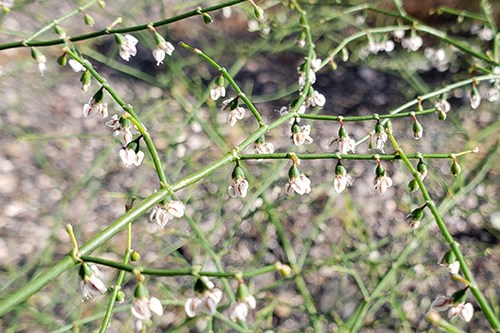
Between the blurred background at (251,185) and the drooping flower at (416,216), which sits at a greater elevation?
the drooping flower at (416,216)

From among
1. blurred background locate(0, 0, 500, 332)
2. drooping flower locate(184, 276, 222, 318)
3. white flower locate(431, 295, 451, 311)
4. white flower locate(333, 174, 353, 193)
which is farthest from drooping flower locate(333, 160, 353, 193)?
blurred background locate(0, 0, 500, 332)

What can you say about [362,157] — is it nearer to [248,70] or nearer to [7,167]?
[7,167]

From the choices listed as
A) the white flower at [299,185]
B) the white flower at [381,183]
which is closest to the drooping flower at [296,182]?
the white flower at [299,185]

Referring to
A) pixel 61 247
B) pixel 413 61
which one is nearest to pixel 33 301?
pixel 61 247

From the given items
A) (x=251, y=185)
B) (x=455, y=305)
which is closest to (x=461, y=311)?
(x=455, y=305)

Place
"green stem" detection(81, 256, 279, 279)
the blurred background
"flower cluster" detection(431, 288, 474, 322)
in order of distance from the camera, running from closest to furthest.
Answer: "green stem" detection(81, 256, 279, 279) < "flower cluster" detection(431, 288, 474, 322) < the blurred background

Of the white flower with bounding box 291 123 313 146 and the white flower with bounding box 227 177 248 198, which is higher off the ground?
the white flower with bounding box 291 123 313 146

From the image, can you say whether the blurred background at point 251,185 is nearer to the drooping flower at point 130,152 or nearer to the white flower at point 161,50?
the white flower at point 161,50

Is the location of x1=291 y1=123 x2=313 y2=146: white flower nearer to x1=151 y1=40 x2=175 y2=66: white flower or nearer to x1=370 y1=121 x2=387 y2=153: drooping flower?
x1=370 y1=121 x2=387 y2=153: drooping flower
